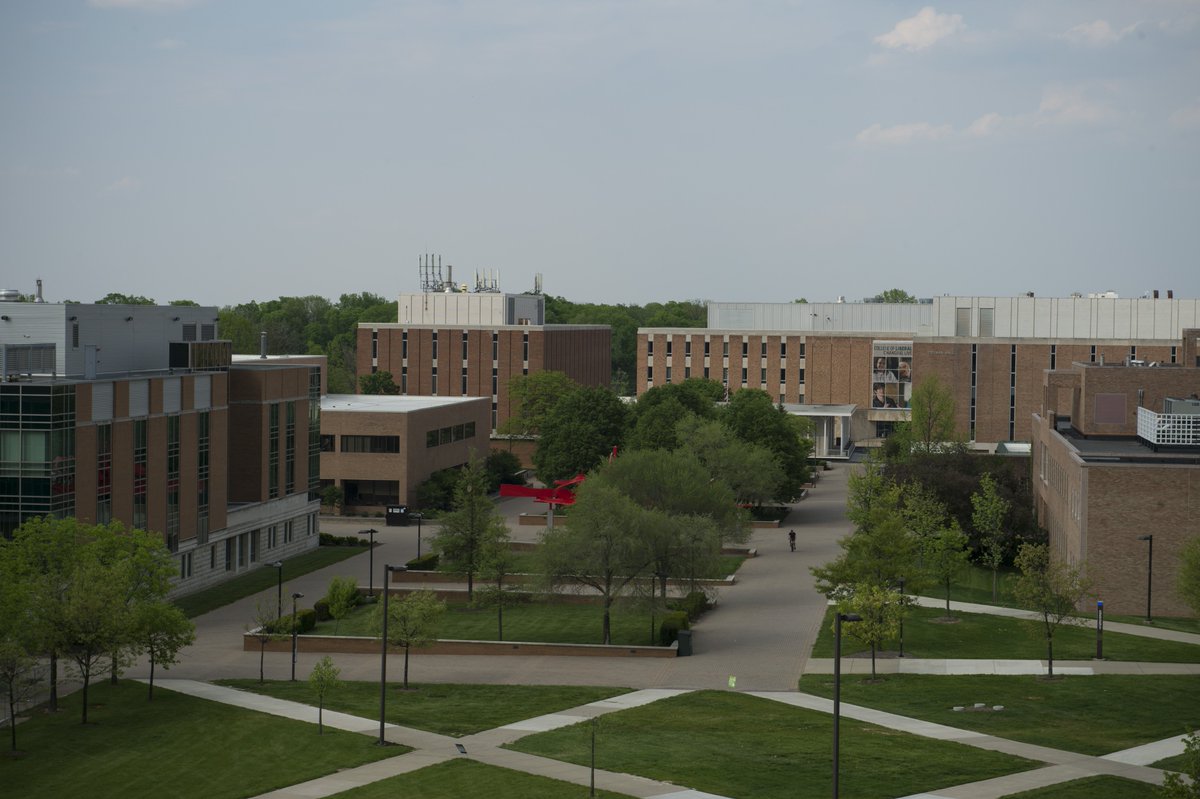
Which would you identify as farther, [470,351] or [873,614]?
[470,351]

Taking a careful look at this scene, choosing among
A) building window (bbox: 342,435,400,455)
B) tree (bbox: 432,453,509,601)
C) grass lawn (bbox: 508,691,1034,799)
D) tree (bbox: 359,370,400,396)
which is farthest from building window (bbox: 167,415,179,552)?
tree (bbox: 359,370,400,396)

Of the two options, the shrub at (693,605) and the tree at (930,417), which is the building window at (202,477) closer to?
the shrub at (693,605)

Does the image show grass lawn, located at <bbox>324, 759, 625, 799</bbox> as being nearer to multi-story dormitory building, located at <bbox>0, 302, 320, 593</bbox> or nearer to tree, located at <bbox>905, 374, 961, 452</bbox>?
multi-story dormitory building, located at <bbox>0, 302, 320, 593</bbox>

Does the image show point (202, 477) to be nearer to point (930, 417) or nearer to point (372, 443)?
point (372, 443)

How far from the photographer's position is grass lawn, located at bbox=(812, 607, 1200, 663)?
5203 centimetres

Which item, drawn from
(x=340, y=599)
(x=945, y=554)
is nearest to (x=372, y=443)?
(x=340, y=599)

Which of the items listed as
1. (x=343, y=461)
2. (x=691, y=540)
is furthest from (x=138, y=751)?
(x=343, y=461)

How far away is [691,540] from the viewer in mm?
58312

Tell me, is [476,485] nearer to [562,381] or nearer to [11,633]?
[11,633]

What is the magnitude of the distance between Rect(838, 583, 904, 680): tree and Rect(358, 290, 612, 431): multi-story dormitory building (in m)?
84.6

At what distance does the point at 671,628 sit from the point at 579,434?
146ft

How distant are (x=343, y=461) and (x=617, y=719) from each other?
5579cm

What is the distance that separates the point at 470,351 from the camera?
136625 millimetres

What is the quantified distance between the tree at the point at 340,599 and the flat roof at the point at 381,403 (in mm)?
35049
